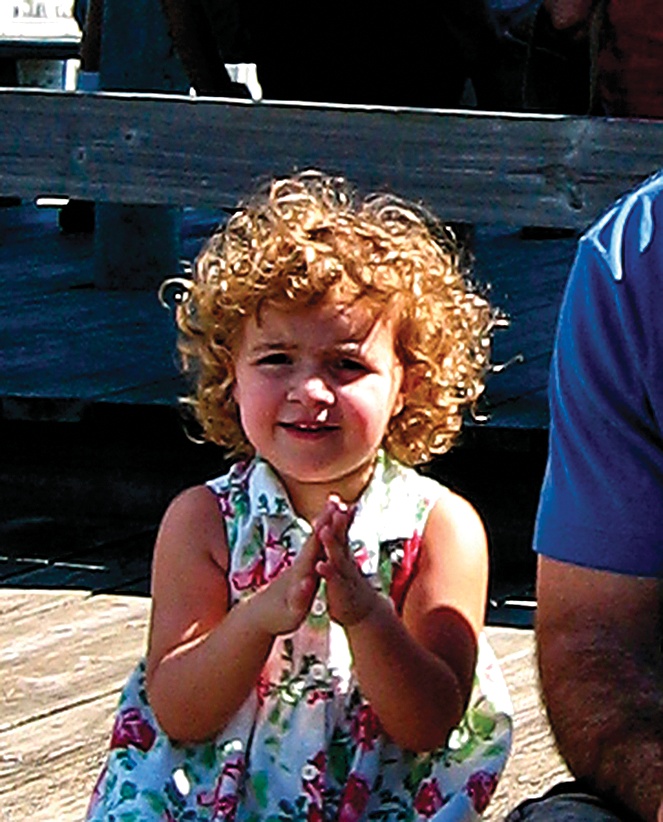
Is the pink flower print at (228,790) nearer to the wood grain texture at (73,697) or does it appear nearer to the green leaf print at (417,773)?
the green leaf print at (417,773)

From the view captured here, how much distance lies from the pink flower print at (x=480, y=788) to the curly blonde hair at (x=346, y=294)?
15.4 inches

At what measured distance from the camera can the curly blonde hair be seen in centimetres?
256

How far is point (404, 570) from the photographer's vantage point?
2584 millimetres

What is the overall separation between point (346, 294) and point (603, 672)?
71 cm

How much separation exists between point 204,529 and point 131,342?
3948mm

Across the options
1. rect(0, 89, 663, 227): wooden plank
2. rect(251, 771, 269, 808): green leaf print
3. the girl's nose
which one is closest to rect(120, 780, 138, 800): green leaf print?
rect(251, 771, 269, 808): green leaf print

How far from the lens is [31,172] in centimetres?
463

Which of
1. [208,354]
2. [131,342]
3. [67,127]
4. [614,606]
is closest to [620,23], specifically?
[67,127]

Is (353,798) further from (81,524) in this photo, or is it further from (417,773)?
(81,524)

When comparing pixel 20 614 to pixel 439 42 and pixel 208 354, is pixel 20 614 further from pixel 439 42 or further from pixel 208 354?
pixel 439 42

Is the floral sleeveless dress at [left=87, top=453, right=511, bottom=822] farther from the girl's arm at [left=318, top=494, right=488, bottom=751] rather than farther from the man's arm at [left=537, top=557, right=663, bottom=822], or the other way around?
the man's arm at [left=537, top=557, right=663, bottom=822]

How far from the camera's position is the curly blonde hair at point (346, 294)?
2.56 meters

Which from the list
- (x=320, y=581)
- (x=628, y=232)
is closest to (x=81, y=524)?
(x=320, y=581)

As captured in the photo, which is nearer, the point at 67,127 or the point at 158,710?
the point at 158,710
